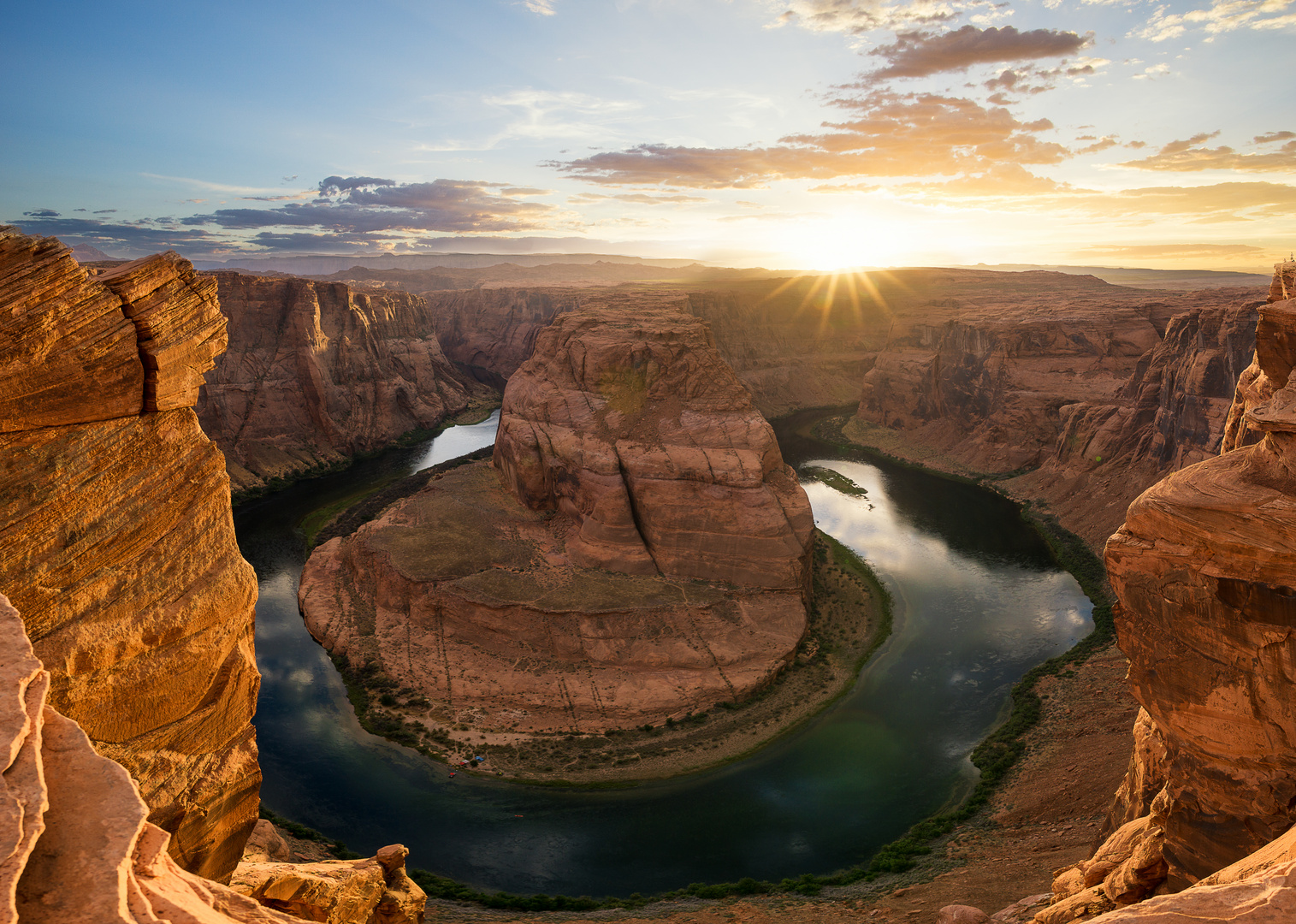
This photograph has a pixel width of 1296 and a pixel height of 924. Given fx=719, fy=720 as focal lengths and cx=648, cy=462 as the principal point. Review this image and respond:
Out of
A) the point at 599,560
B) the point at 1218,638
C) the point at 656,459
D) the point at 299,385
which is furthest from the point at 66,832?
the point at 299,385

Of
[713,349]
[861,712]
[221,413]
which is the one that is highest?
[713,349]

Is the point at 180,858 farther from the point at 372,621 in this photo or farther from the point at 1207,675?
the point at 372,621

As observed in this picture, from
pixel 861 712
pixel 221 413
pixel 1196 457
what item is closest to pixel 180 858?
pixel 861 712

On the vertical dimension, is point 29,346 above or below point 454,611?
above

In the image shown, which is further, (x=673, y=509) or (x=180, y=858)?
(x=673, y=509)

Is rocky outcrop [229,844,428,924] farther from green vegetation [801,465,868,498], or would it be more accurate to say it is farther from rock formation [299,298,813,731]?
green vegetation [801,465,868,498]

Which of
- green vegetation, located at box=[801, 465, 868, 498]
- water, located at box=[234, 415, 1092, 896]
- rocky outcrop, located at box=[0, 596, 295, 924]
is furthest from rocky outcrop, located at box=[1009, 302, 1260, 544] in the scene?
rocky outcrop, located at box=[0, 596, 295, 924]

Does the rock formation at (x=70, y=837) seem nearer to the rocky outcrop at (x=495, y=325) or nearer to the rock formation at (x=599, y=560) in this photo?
the rock formation at (x=599, y=560)
